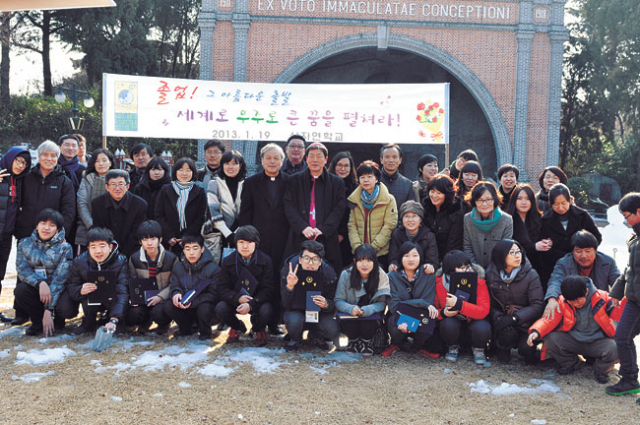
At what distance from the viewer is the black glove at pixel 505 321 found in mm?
4219

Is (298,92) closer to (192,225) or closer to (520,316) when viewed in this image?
(192,225)

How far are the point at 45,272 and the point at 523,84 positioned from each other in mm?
14299

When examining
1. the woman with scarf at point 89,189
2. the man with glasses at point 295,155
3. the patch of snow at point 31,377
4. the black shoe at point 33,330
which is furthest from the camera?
the man with glasses at point 295,155

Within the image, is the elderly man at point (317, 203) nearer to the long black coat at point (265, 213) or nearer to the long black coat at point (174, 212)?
the long black coat at point (265, 213)

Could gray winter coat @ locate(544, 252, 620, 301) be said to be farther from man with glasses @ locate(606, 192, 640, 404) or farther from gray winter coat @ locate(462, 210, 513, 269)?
man with glasses @ locate(606, 192, 640, 404)

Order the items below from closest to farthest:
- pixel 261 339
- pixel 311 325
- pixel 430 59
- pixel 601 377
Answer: pixel 601 377
pixel 311 325
pixel 261 339
pixel 430 59

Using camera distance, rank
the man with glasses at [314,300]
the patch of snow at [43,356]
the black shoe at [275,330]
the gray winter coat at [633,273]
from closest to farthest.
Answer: the gray winter coat at [633,273], the patch of snow at [43,356], the man with glasses at [314,300], the black shoe at [275,330]

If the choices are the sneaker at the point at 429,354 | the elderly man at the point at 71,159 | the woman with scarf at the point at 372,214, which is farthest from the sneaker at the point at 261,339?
the elderly man at the point at 71,159

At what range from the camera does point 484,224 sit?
4586 millimetres

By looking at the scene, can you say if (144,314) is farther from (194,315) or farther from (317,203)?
(317,203)

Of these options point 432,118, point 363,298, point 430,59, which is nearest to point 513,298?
point 363,298

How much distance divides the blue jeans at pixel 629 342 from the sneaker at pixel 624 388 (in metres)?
0.03

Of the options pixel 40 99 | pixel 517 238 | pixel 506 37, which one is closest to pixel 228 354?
pixel 517 238

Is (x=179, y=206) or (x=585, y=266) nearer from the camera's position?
(x=585, y=266)
